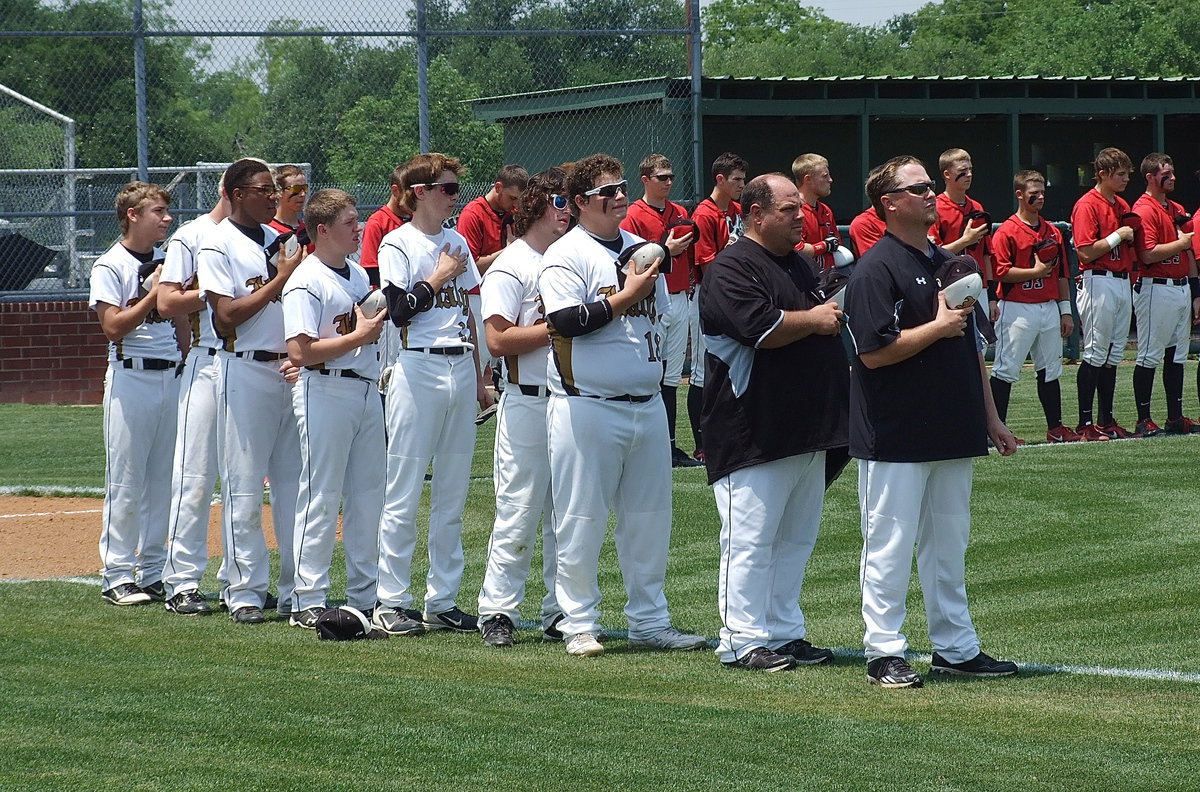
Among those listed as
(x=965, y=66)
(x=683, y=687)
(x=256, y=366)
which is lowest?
(x=683, y=687)

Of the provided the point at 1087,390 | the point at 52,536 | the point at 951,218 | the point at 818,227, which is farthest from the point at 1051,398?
the point at 52,536

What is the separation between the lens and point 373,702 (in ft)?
18.0

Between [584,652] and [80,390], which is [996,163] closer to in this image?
[80,390]

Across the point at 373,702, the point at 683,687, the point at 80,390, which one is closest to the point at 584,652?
the point at 683,687

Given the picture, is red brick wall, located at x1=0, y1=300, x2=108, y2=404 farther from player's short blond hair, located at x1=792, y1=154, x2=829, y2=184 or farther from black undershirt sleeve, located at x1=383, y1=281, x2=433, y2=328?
black undershirt sleeve, located at x1=383, y1=281, x2=433, y2=328

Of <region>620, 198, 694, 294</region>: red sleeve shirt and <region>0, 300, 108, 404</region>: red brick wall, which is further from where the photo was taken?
<region>0, 300, 108, 404</region>: red brick wall

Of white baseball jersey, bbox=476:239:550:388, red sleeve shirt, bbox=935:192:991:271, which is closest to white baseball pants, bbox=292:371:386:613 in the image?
white baseball jersey, bbox=476:239:550:388

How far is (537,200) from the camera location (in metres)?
6.95

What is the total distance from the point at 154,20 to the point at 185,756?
1213 centimetres

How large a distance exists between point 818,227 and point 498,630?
619cm

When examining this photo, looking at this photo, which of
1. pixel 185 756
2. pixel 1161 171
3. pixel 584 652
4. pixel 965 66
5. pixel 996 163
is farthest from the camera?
pixel 965 66

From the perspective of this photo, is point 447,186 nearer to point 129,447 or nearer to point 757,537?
point 757,537

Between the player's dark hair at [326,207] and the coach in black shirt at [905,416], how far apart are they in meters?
2.48

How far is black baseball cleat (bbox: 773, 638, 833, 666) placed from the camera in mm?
6270
